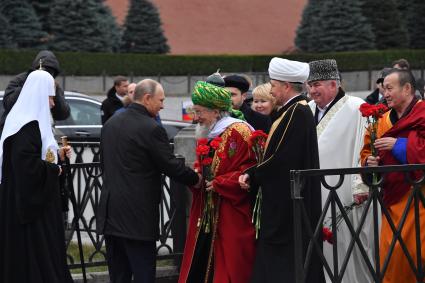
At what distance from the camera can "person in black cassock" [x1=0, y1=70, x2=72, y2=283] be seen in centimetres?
716

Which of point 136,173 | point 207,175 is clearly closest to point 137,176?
point 136,173

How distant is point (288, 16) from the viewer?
56000 millimetres

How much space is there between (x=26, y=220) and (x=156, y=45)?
123 feet

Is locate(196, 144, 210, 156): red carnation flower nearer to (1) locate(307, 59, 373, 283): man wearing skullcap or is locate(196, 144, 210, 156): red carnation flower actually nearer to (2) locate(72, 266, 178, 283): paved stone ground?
(1) locate(307, 59, 373, 283): man wearing skullcap

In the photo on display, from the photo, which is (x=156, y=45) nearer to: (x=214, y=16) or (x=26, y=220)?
(x=214, y=16)

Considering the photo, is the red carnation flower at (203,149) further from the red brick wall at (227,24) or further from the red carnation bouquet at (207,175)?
the red brick wall at (227,24)

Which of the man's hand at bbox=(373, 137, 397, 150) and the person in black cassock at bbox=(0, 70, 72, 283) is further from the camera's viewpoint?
the person in black cassock at bbox=(0, 70, 72, 283)

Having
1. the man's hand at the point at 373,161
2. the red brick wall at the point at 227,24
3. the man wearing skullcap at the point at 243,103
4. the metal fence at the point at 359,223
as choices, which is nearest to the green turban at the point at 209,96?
the man's hand at the point at 373,161

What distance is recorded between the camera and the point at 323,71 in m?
7.21

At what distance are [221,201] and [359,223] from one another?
4.34ft

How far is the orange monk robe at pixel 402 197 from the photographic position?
6449mm

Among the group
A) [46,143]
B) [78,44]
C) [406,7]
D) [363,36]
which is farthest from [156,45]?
[46,143]

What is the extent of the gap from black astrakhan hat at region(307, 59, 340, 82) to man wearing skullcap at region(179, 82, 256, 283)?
68 centimetres

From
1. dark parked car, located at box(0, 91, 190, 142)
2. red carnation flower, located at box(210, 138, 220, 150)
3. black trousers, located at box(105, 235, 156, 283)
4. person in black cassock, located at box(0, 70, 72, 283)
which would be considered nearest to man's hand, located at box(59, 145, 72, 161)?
person in black cassock, located at box(0, 70, 72, 283)
